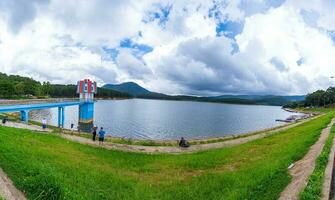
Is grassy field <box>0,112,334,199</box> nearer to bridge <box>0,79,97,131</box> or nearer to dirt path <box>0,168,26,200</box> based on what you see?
→ dirt path <box>0,168,26,200</box>

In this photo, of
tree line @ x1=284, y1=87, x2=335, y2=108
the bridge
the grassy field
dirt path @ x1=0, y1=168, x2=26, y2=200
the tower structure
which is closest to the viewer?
dirt path @ x1=0, y1=168, x2=26, y2=200

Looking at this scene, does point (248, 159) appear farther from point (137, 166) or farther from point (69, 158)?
point (69, 158)

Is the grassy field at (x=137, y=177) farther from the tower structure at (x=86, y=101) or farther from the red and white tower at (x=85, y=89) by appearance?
the red and white tower at (x=85, y=89)

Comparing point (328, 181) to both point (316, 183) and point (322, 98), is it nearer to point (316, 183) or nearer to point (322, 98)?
point (316, 183)

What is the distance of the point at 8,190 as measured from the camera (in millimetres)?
11602

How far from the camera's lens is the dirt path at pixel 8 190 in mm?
10954

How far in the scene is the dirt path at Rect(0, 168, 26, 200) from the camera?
1095 centimetres

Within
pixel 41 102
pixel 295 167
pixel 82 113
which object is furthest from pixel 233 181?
pixel 82 113

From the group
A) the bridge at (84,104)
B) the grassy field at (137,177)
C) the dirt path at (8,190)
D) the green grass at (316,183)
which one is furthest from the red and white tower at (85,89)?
the green grass at (316,183)

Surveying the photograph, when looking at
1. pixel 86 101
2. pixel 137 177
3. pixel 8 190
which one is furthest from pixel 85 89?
pixel 8 190

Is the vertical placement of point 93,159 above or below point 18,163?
below

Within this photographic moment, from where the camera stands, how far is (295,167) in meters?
15.9

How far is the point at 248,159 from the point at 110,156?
1143 cm

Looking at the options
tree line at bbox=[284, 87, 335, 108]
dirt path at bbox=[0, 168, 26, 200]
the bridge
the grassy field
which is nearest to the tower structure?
the bridge
